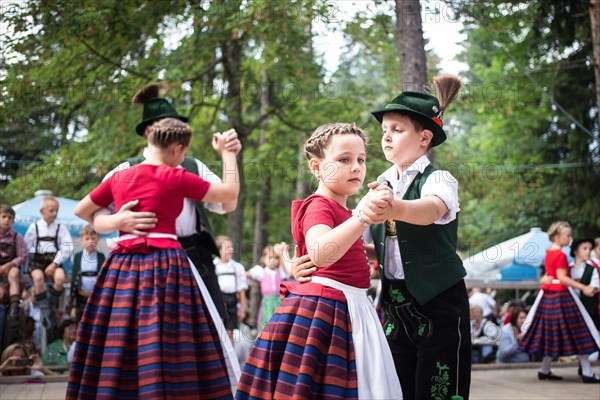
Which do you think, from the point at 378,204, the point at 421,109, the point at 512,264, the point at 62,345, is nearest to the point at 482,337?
the point at 512,264

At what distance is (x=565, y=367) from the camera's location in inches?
390

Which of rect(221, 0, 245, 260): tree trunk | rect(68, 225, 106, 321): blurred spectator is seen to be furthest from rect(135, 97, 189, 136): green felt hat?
rect(221, 0, 245, 260): tree trunk

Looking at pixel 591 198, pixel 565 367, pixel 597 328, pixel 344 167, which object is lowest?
pixel 565 367

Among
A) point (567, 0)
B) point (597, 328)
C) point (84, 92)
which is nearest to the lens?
point (597, 328)

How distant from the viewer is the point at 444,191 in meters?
3.14

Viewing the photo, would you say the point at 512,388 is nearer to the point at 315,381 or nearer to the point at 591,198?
the point at 315,381

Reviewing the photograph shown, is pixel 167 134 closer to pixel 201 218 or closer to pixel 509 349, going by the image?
pixel 201 218

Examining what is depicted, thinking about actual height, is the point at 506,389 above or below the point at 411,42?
below

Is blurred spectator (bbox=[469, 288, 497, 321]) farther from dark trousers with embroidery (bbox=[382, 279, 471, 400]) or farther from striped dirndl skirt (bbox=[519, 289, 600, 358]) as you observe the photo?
dark trousers with embroidery (bbox=[382, 279, 471, 400])

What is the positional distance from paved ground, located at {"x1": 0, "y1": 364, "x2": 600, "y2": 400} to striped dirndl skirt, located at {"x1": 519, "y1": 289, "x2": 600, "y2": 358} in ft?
1.18

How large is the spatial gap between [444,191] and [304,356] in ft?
2.96

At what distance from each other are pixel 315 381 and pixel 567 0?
44.7 ft

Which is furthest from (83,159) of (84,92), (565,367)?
(565,367)

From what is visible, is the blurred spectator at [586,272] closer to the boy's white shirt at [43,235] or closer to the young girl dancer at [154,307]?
the young girl dancer at [154,307]
